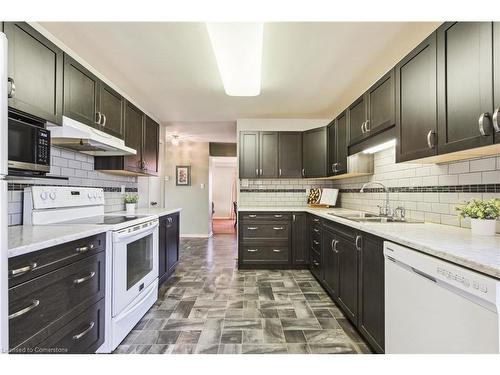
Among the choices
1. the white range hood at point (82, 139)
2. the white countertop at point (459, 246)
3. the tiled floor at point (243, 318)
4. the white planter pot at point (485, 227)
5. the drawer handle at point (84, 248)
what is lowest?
the tiled floor at point (243, 318)

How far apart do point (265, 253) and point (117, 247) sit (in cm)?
223

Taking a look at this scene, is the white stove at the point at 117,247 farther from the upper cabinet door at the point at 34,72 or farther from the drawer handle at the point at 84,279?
the upper cabinet door at the point at 34,72

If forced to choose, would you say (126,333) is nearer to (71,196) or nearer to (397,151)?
(71,196)

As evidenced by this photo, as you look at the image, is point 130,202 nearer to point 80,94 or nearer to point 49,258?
point 80,94

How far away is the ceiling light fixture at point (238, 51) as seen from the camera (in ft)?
5.40

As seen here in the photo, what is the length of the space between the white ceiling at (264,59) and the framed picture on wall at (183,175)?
2.68m

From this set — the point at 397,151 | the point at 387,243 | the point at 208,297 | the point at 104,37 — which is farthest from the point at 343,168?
the point at 104,37

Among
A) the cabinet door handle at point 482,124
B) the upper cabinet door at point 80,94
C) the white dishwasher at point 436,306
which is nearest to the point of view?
the white dishwasher at point 436,306

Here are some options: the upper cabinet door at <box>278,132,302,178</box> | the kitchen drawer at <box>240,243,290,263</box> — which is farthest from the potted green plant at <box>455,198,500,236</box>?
the upper cabinet door at <box>278,132,302,178</box>

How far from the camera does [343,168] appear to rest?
10.1ft

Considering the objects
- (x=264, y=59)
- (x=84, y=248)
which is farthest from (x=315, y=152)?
(x=84, y=248)

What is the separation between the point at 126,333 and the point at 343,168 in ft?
9.06

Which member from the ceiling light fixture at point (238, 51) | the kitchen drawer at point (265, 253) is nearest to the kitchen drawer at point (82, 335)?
the ceiling light fixture at point (238, 51)

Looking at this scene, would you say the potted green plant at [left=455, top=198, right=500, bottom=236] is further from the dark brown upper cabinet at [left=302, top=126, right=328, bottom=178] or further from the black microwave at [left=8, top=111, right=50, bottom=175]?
the black microwave at [left=8, top=111, right=50, bottom=175]
